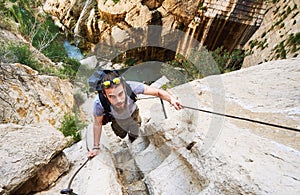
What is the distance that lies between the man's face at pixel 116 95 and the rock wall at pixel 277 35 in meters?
5.23

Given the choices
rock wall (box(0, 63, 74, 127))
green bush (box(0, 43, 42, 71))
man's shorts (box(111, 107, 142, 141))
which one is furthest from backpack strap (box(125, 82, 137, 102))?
green bush (box(0, 43, 42, 71))

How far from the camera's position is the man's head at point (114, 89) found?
2.14 meters

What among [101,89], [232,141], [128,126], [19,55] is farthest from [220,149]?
[19,55]

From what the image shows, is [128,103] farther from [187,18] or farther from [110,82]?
[187,18]

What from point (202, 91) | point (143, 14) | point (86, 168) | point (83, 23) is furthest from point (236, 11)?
point (83, 23)

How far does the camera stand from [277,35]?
6.62m

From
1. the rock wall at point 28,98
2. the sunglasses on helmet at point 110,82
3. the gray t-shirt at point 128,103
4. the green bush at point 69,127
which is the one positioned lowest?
the green bush at point 69,127

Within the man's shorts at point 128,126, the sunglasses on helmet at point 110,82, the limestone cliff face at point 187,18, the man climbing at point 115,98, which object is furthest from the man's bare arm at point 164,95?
the limestone cliff face at point 187,18

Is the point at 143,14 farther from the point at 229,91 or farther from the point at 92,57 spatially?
the point at 229,91

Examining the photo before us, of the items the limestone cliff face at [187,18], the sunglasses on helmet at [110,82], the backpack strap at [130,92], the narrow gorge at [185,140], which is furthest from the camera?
the limestone cliff face at [187,18]

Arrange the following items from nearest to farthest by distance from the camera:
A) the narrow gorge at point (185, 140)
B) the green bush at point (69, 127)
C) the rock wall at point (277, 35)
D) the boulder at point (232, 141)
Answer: the boulder at point (232, 141)
the narrow gorge at point (185, 140)
the green bush at point (69, 127)
the rock wall at point (277, 35)

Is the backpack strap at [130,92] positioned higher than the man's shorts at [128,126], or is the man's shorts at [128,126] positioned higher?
the backpack strap at [130,92]

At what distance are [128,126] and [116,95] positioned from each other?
113 centimetres

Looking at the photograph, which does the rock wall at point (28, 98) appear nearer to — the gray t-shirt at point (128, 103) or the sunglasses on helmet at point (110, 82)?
the gray t-shirt at point (128, 103)
